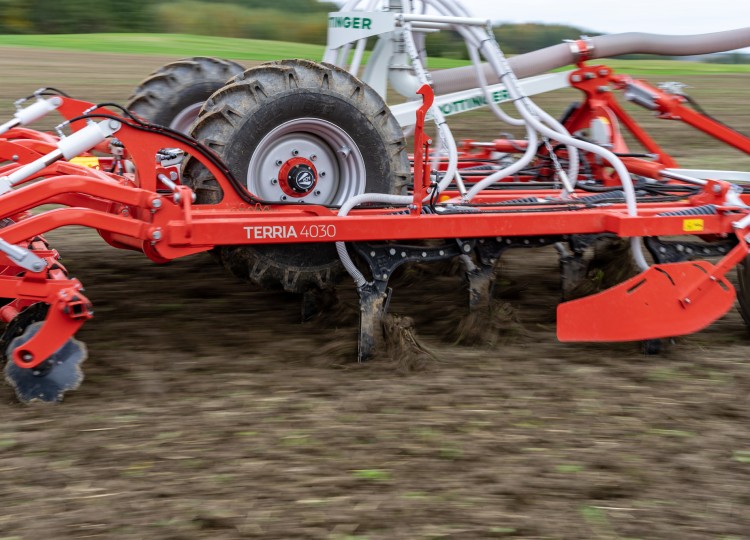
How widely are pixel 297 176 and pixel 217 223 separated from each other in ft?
2.42

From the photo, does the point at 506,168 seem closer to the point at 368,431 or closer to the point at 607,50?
the point at 607,50

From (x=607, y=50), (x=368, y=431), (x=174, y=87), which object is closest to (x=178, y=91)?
(x=174, y=87)

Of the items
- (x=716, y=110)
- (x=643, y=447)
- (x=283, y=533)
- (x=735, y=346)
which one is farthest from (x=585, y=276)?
(x=716, y=110)

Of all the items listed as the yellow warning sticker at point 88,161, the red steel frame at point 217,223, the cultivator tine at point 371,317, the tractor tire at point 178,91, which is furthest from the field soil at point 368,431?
the tractor tire at point 178,91

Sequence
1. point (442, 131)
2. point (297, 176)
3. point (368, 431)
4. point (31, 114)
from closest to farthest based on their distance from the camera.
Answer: point (368, 431)
point (31, 114)
point (297, 176)
point (442, 131)

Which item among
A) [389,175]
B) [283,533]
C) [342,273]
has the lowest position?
[283,533]

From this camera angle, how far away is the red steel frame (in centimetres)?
415

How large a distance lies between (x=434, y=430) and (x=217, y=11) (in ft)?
128

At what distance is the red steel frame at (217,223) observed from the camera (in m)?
4.15

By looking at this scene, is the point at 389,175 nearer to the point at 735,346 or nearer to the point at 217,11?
the point at 735,346

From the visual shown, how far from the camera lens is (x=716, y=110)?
16484 mm

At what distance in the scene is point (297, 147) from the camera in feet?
16.6

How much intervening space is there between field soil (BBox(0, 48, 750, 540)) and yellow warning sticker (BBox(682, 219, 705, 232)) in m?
0.60

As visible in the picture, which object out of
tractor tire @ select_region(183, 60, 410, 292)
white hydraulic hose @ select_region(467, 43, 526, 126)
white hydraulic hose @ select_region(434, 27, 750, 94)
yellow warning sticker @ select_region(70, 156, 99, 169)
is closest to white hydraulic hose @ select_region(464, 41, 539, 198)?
white hydraulic hose @ select_region(467, 43, 526, 126)
